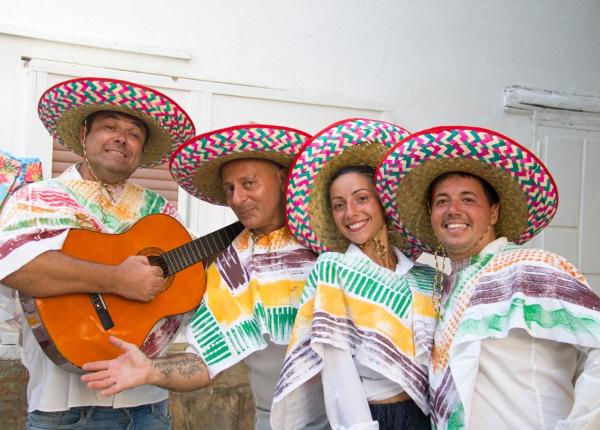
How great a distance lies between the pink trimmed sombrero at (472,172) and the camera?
7.86ft

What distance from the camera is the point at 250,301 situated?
9.07 ft

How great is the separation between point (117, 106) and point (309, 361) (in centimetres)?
135

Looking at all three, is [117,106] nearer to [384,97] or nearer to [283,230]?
Answer: [283,230]

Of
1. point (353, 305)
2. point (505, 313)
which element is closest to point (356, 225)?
point (353, 305)

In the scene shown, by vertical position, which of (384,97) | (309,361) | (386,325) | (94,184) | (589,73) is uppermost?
(589,73)

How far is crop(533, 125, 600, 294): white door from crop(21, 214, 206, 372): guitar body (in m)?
4.02

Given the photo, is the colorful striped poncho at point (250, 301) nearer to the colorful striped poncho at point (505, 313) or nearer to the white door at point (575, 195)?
the colorful striped poncho at point (505, 313)

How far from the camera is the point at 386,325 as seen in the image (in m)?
2.45

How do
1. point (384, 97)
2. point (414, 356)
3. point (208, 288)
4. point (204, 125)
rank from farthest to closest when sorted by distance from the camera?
point (384, 97) < point (204, 125) < point (208, 288) < point (414, 356)

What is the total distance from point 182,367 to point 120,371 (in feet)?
0.78

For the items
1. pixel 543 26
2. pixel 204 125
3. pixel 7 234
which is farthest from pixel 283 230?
pixel 543 26

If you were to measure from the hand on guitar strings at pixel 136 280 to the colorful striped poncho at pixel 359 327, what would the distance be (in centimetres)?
65

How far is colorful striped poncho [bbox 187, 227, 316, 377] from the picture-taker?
107 inches

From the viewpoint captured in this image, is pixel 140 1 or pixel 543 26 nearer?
pixel 140 1
